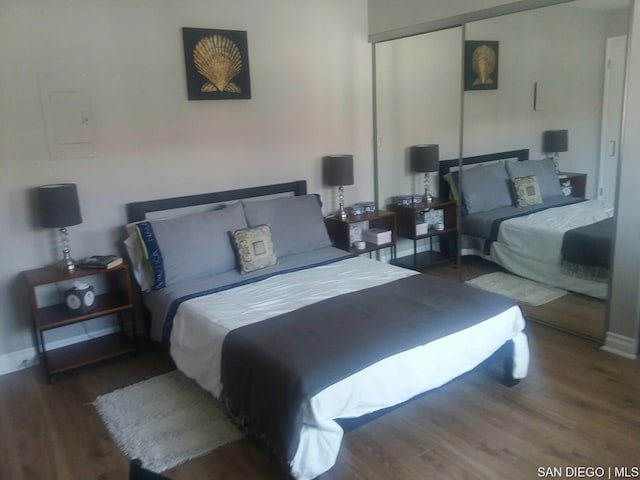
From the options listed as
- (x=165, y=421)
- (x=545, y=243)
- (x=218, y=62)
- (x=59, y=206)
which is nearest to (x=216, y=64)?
(x=218, y=62)

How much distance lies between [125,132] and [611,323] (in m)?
3.35

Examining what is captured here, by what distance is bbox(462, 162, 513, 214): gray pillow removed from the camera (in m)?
4.15

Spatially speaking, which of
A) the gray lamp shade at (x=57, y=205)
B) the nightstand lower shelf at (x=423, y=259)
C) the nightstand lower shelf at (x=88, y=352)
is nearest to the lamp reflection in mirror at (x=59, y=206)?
the gray lamp shade at (x=57, y=205)

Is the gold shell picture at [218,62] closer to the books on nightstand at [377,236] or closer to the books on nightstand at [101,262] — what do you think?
the books on nightstand at [101,262]

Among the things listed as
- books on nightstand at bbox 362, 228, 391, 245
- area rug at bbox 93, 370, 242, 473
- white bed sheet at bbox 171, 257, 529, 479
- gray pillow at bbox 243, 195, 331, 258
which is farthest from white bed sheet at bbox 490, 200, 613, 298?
area rug at bbox 93, 370, 242, 473

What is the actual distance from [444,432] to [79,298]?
7.31 feet

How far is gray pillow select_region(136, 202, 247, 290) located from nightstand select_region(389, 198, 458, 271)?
176 cm

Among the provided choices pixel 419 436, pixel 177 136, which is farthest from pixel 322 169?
pixel 419 436

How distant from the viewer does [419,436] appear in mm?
2461

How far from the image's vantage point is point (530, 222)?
3.88 m

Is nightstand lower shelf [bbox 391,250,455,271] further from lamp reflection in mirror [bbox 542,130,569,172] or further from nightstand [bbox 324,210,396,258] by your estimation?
lamp reflection in mirror [bbox 542,130,569,172]

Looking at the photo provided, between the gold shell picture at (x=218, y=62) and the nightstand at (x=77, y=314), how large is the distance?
4.89 ft

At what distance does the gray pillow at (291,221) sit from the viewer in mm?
3732

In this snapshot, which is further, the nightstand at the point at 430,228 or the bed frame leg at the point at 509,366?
the nightstand at the point at 430,228
